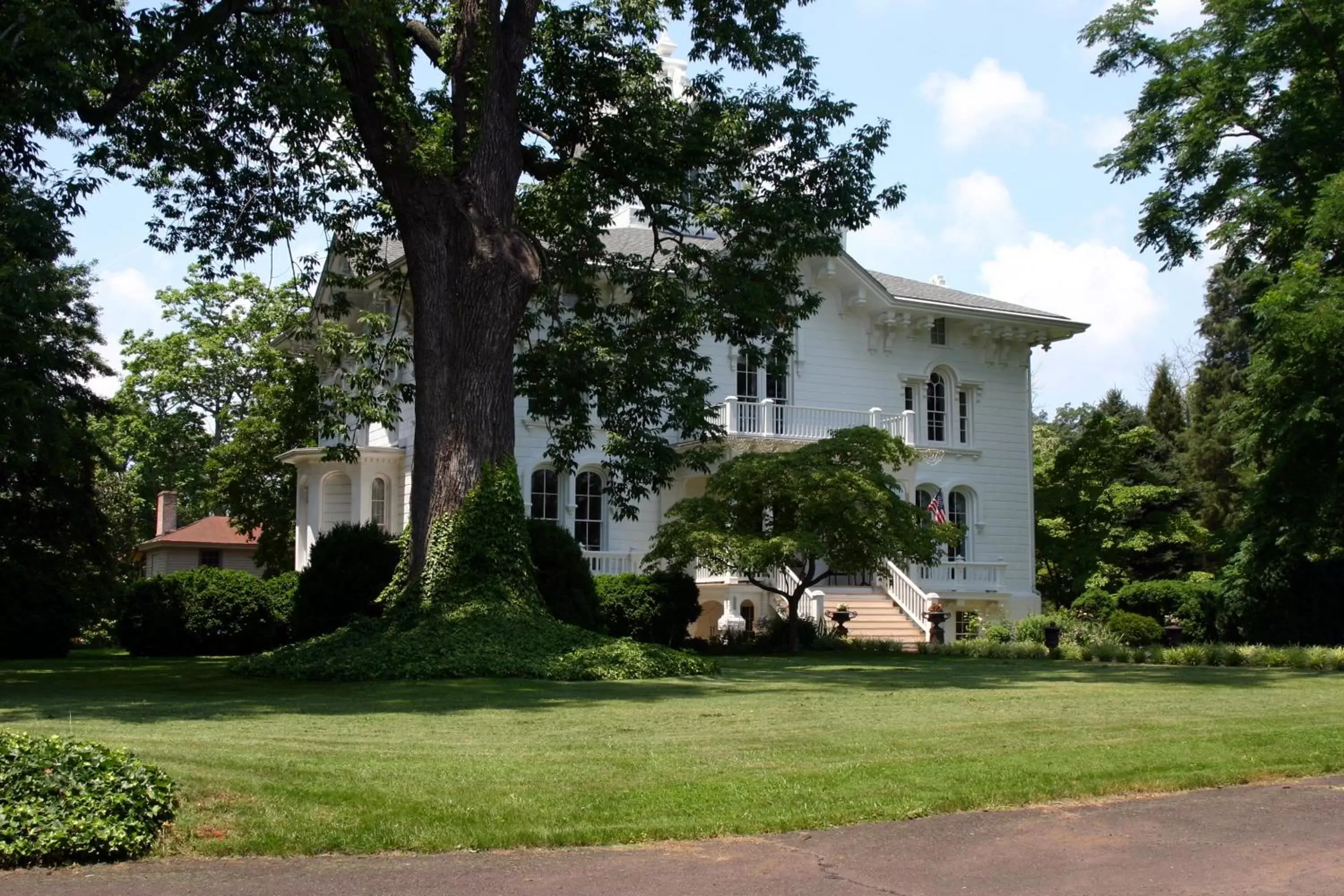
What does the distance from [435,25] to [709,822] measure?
18859mm

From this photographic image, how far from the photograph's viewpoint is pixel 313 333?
2566 cm

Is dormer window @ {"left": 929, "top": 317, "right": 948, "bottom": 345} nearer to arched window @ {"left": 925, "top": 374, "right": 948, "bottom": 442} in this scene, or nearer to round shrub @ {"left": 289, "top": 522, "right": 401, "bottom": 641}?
arched window @ {"left": 925, "top": 374, "right": 948, "bottom": 442}

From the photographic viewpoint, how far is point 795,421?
34.6 meters

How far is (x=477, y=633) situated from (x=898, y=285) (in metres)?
25.4

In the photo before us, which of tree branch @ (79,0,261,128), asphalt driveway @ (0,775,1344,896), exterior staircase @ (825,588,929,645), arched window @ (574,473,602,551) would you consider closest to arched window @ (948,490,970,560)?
exterior staircase @ (825,588,929,645)

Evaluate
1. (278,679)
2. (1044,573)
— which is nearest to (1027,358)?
(1044,573)

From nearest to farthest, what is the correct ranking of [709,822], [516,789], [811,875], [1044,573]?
1. [811,875]
2. [709,822]
3. [516,789]
4. [1044,573]

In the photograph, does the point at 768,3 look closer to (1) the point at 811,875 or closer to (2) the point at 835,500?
(2) the point at 835,500

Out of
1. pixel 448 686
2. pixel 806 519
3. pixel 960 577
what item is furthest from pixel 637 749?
pixel 960 577

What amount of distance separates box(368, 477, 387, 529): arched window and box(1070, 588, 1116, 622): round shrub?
18.0m

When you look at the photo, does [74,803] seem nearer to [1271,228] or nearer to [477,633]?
[477,633]

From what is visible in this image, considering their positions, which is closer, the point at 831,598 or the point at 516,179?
the point at 516,179

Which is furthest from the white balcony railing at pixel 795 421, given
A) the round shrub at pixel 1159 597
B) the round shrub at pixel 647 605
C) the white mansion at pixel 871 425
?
the round shrub at pixel 1159 597

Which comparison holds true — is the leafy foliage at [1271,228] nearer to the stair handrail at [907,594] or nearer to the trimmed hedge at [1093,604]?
the trimmed hedge at [1093,604]
